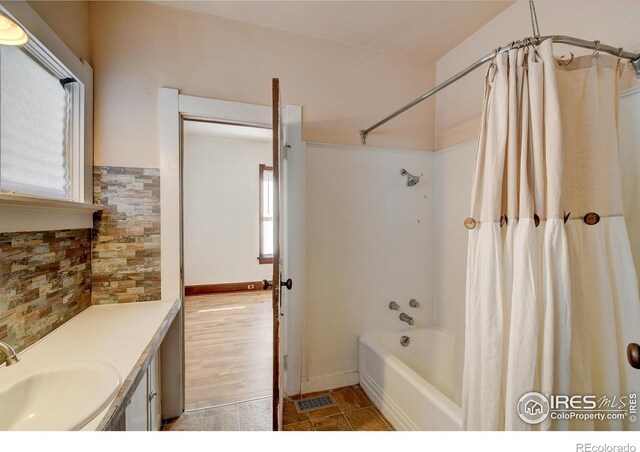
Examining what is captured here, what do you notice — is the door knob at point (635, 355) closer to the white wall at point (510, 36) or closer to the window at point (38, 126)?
the white wall at point (510, 36)

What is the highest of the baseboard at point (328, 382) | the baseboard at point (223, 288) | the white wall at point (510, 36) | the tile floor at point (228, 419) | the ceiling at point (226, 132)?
the ceiling at point (226, 132)

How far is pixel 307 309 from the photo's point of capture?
1858mm

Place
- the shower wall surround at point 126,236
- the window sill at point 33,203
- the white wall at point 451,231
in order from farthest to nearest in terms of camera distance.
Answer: the white wall at point 451,231, the shower wall surround at point 126,236, the window sill at point 33,203

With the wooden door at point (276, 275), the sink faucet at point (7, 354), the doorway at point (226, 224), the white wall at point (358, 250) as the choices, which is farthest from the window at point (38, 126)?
the doorway at point (226, 224)

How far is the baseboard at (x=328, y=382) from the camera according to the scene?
1851 mm

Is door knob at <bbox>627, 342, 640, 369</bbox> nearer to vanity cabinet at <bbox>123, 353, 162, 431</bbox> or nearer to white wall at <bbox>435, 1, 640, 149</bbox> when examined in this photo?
white wall at <bbox>435, 1, 640, 149</bbox>

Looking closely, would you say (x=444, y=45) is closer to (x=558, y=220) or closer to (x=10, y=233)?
(x=558, y=220)

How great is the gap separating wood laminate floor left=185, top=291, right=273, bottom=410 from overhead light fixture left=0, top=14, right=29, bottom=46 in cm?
201

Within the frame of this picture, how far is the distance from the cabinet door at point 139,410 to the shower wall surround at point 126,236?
1.97ft

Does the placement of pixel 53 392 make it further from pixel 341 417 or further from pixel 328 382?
pixel 328 382

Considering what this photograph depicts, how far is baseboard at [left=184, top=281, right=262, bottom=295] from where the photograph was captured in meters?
4.25

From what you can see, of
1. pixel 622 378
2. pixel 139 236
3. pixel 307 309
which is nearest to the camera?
pixel 622 378

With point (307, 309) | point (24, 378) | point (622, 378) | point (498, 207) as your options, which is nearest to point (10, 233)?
point (24, 378)

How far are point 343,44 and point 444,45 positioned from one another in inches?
30.1
